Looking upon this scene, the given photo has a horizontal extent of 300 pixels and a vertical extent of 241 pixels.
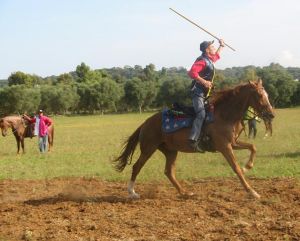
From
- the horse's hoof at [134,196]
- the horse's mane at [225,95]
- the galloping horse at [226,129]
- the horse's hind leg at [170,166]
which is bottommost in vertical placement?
the horse's hoof at [134,196]

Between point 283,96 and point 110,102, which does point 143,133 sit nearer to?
point 283,96

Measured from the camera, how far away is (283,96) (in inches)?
3241

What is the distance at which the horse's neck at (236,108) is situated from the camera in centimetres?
965

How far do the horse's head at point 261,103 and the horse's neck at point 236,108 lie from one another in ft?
0.50

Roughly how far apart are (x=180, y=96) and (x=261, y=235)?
8732 cm

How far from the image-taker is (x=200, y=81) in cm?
952

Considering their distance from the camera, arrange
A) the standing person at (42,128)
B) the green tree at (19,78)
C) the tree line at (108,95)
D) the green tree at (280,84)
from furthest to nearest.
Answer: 1. the green tree at (19,78)
2. the tree line at (108,95)
3. the green tree at (280,84)
4. the standing person at (42,128)

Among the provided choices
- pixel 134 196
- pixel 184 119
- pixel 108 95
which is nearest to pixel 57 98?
pixel 108 95

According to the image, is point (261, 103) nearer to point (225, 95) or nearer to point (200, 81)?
point (225, 95)

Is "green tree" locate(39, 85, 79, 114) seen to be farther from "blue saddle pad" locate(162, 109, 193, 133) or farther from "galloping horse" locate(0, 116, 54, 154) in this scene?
"blue saddle pad" locate(162, 109, 193, 133)

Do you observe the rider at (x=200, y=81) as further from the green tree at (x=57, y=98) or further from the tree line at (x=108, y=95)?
the green tree at (x=57, y=98)

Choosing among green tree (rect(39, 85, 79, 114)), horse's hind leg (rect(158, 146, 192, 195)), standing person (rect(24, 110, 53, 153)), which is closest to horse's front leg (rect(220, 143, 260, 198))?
horse's hind leg (rect(158, 146, 192, 195))

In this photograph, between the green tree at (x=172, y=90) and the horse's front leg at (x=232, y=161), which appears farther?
the green tree at (x=172, y=90)

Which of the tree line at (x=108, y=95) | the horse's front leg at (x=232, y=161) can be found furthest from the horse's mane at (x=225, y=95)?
the tree line at (x=108, y=95)
